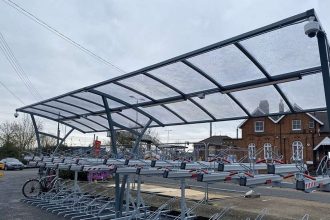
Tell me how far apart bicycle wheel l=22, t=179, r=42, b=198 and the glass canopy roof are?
14.3 ft

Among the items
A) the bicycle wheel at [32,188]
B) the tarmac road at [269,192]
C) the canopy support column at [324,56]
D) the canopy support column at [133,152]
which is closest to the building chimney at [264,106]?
the canopy support column at [324,56]

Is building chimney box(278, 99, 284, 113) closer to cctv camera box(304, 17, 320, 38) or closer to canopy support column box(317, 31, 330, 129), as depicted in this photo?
canopy support column box(317, 31, 330, 129)

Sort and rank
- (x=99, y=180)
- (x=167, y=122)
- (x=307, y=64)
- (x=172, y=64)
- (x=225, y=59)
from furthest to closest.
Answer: (x=99, y=180) < (x=167, y=122) < (x=172, y=64) < (x=225, y=59) < (x=307, y=64)

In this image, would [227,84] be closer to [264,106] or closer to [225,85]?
[225,85]

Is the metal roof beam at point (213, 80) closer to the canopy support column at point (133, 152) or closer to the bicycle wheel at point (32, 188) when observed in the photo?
the canopy support column at point (133, 152)

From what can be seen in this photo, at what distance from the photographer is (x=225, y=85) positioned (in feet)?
24.4

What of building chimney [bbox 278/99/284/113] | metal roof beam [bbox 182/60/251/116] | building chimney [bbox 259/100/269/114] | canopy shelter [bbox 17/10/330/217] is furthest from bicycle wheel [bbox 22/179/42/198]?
building chimney [bbox 278/99/284/113]

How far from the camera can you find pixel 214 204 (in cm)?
1163

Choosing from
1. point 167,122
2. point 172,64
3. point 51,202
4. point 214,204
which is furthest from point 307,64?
point 51,202

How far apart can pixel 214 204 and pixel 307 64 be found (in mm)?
6992

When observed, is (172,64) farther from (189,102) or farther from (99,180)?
(99,180)

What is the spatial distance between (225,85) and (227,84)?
72mm

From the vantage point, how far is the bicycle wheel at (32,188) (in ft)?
45.5

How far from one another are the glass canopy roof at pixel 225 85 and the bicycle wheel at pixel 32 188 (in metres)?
4.35
